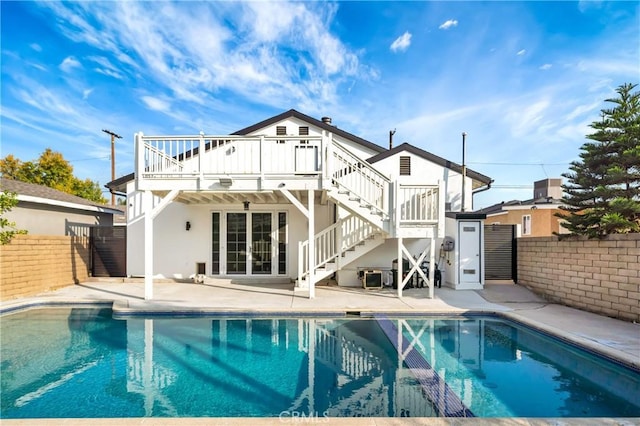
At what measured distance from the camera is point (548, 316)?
5578 mm

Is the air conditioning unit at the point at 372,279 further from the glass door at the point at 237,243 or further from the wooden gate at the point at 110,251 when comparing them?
the wooden gate at the point at 110,251

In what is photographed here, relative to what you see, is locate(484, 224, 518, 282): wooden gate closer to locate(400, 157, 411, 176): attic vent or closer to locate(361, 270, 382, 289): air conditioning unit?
locate(400, 157, 411, 176): attic vent

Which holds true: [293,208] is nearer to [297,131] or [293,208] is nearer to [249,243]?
[249,243]

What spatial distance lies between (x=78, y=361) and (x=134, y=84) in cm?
1179

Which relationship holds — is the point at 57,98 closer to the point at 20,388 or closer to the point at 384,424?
the point at 20,388

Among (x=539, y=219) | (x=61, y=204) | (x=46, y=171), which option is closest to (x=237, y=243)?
(x=61, y=204)

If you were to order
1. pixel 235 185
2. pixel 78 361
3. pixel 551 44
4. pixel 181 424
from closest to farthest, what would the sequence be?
pixel 181 424 → pixel 78 361 → pixel 235 185 → pixel 551 44

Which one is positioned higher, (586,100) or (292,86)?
(292,86)

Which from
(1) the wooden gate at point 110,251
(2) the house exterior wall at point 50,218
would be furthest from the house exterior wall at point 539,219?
(2) the house exterior wall at point 50,218

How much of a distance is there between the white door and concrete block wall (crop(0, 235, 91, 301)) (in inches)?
424

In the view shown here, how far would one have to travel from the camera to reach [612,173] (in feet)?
18.2

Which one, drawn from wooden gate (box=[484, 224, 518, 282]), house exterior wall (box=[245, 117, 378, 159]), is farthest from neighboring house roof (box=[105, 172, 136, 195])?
wooden gate (box=[484, 224, 518, 282])

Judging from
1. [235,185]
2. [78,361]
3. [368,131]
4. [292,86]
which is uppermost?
[292,86]

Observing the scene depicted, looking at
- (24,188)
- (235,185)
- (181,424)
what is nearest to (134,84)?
(24,188)
